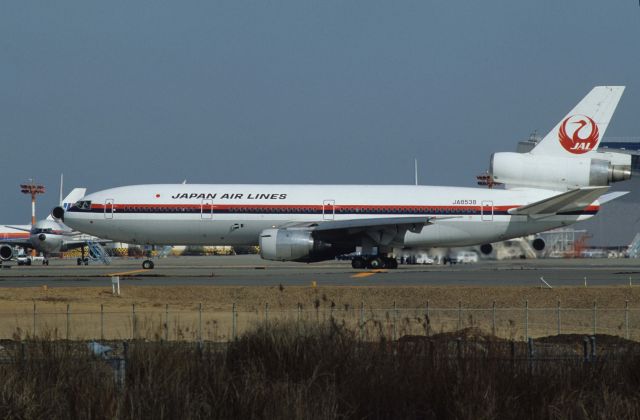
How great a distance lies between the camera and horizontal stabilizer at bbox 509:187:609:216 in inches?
1821

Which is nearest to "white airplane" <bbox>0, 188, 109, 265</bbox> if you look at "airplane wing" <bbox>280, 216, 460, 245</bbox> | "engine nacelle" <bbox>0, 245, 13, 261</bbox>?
"engine nacelle" <bbox>0, 245, 13, 261</bbox>

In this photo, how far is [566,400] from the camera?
39.8 ft

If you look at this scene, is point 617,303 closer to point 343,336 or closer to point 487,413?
point 343,336

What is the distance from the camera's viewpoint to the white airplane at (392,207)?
4806cm

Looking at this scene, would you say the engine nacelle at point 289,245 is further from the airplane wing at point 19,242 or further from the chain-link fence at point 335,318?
Result: the airplane wing at point 19,242

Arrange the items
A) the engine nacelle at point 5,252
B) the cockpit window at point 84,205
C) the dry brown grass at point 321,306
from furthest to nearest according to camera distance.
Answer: the engine nacelle at point 5,252 → the cockpit window at point 84,205 → the dry brown grass at point 321,306

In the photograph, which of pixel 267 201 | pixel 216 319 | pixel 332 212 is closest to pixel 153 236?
pixel 267 201

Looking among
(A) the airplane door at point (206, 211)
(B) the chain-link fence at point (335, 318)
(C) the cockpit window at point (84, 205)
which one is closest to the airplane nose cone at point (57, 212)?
(C) the cockpit window at point (84, 205)

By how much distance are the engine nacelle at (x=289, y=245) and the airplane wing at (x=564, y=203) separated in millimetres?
10368

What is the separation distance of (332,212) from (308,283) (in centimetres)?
1221

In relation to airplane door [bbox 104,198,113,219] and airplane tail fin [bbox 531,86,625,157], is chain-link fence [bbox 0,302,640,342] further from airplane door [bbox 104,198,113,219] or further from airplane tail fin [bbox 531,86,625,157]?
airplane tail fin [bbox 531,86,625,157]

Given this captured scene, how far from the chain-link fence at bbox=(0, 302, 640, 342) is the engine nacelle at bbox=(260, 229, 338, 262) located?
15.5 meters

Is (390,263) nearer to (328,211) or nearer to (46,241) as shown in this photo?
(328,211)

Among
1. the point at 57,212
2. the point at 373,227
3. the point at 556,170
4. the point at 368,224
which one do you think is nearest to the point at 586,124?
the point at 556,170
